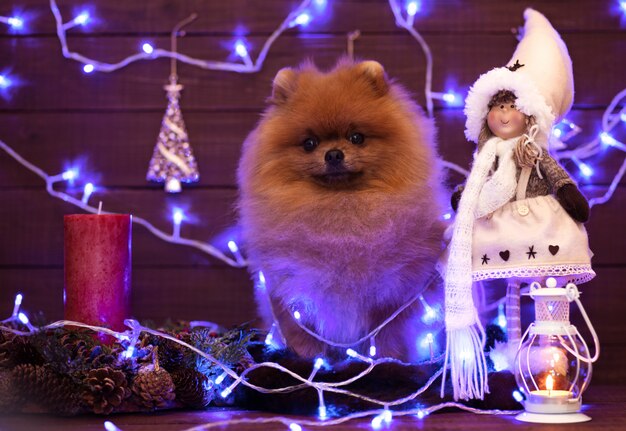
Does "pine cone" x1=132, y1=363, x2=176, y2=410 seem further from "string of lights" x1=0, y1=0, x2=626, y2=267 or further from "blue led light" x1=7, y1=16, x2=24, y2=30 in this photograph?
"blue led light" x1=7, y1=16, x2=24, y2=30

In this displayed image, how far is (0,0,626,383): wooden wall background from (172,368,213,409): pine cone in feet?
1.69

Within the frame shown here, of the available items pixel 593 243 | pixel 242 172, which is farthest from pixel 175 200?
pixel 593 243

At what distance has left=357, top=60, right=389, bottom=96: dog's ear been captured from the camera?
69.2 inches

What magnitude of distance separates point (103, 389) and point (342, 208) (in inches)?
24.4

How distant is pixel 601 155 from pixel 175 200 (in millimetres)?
1167

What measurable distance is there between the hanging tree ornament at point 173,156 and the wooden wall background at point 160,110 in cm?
4

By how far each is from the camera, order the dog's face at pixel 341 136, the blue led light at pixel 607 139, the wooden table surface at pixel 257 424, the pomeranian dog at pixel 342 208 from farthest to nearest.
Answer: the blue led light at pixel 607 139 → the dog's face at pixel 341 136 → the pomeranian dog at pixel 342 208 → the wooden table surface at pixel 257 424

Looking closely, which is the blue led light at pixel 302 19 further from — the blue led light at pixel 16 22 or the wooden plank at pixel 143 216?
the blue led light at pixel 16 22

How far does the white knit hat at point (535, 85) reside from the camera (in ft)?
5.20

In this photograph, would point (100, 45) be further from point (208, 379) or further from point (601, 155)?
point (601, 155)

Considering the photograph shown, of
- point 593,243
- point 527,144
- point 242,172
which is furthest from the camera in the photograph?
point 593,243

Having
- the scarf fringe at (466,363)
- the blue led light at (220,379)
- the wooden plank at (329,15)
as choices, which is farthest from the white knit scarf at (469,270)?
the wooden plank at (329,15)

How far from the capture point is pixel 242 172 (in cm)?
183

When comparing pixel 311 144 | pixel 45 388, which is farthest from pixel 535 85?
pixel 45 388
